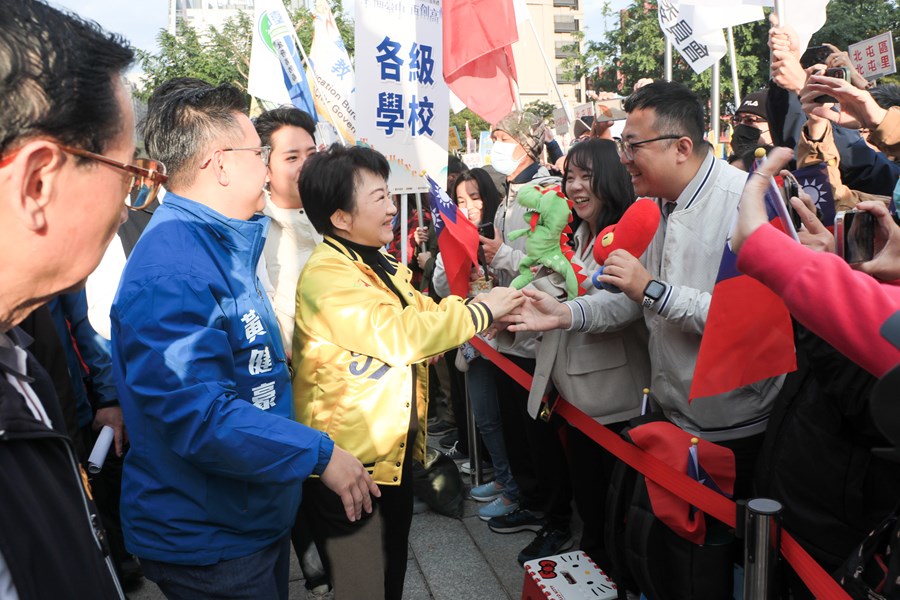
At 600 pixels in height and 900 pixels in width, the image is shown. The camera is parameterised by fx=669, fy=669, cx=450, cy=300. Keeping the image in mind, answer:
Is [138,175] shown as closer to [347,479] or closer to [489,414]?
[347,479]

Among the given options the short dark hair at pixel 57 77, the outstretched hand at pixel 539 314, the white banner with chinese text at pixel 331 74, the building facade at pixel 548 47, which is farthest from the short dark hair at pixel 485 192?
the building facade at pixel 548 47

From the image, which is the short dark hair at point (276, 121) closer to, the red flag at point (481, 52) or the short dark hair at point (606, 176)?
the short dark hair at point (606, 176)

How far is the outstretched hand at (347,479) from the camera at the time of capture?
190 cm

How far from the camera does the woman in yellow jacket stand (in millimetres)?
2311

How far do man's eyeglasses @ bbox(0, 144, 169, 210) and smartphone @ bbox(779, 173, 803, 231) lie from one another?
64.1 inches

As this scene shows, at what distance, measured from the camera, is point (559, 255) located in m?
2.98

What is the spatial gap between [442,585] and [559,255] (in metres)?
1.82

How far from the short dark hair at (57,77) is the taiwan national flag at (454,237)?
2.27 meters

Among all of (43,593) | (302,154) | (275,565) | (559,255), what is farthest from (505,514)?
(43,593)

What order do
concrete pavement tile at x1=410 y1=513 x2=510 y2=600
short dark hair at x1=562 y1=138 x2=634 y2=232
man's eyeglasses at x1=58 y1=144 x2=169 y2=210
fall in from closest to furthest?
man's eyeglasses at x1=58 y1=144 x2=169 y2=210 < short dark hair at x1=562 y1=138 x2=634 y2=232 < concrete pavement tile at x1=410 y1=513 x2=510 y2=600

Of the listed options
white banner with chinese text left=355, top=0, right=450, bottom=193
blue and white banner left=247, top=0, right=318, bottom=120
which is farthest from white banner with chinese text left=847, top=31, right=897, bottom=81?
blue and white banner left=247, top=0, right=318, bottom=120

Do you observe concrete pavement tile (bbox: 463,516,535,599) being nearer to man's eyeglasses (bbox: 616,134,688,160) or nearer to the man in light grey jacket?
the man in light grey jacket

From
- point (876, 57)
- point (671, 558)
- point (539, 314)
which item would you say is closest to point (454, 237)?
point (539, 314)

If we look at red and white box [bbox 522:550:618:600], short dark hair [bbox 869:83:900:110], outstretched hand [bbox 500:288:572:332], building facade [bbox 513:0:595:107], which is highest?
building facade [bbox 513:0:595:107]
